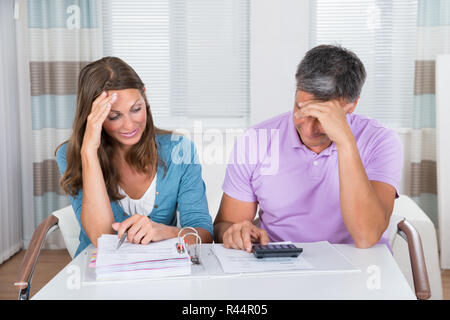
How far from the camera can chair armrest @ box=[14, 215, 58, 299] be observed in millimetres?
1148

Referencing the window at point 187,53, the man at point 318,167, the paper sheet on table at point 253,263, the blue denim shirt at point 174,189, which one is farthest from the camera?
the window at point 187,53

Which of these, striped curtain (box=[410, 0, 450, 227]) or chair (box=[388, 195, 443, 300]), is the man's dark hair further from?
striped curtain (box=[410, 0, 450, 227])

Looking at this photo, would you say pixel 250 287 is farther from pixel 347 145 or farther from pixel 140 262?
pixel 347 145

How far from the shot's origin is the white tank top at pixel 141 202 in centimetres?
151

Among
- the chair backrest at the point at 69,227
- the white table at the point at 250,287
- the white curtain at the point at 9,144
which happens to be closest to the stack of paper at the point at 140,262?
the white table at the point at 250,287

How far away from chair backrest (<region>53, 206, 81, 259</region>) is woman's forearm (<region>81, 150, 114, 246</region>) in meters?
0.18

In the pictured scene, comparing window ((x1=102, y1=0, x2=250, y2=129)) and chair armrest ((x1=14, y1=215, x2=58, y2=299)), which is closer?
chair armrest ((x1=14, y1=215, x2=58, y2=299))

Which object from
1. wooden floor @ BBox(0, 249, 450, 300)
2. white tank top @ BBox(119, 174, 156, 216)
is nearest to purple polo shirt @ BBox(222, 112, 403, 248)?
white tank top @ BBox(119, 174, 156, 216)

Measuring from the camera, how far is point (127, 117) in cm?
141

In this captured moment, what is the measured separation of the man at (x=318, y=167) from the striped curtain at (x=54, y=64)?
6.61ft

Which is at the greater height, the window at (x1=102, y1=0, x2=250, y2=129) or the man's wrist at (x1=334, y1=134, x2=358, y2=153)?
the window at (x1=102, y1=0, x2=250, y2=129)

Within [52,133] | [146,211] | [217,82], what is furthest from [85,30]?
[146,211]

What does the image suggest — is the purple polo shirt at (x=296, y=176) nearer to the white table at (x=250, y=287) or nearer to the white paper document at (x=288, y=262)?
the white paper document at (x=288, y=262)
